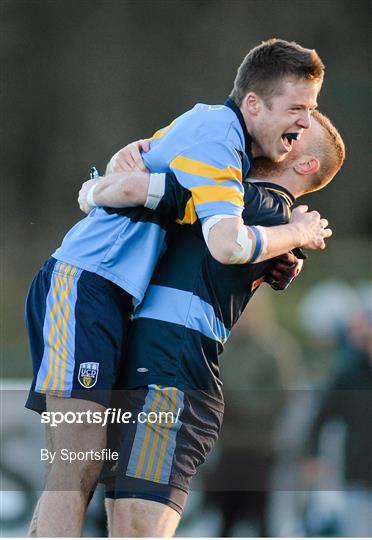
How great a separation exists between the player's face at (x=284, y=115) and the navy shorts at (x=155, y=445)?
83 centimetres

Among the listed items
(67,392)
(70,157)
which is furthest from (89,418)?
(70,157)

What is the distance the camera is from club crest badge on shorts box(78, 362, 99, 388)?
2.97m

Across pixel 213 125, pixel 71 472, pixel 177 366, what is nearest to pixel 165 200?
pixel 213 125

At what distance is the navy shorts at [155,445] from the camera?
3.01m

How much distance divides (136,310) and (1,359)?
2854 mm

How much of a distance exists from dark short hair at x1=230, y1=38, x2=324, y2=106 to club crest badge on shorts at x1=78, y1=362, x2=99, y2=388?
936 millimetres

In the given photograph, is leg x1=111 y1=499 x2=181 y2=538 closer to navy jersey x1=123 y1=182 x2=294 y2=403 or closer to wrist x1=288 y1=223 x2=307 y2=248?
navy jersey x1=123 y1=182 x2=294 y2=403

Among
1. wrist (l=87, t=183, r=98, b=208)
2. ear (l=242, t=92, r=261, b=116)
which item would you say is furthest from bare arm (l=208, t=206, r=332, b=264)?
wrist (l=87, t=183, r=98, b=208)

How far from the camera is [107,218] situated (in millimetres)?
3119

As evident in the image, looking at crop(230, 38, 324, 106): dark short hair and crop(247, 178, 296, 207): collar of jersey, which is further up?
crop(230, 38, 324, 106): dark short hair

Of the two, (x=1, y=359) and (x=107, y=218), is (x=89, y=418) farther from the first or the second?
(x=1, y=359)

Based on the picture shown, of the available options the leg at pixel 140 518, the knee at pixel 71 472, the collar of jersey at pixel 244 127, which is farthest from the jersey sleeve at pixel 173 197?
the leg at pixel 140 518

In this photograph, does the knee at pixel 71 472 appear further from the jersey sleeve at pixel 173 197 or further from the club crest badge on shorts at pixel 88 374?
the jersey sleeve at pixel 173 197

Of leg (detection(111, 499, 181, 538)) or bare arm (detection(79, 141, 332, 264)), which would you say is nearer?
bare arm (detection(79, 141, 332, 264))
